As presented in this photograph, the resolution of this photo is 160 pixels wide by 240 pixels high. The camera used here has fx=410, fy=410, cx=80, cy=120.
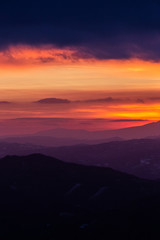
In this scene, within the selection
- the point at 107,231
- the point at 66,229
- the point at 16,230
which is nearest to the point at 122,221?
the point at 107,231

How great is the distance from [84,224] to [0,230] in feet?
109

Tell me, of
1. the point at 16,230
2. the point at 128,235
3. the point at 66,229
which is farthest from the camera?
the point at 16,230

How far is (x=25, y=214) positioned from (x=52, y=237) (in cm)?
4174

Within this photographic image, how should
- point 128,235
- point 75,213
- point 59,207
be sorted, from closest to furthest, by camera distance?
point 128,235
point 75,213
point 59,207

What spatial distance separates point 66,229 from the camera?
483 feet

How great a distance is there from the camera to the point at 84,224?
15150cm

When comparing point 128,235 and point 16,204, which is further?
point 16,204

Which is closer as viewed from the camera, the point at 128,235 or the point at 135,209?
the point at 128,235

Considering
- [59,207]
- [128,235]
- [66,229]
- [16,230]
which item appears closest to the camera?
[128,235]

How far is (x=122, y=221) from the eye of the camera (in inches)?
5886

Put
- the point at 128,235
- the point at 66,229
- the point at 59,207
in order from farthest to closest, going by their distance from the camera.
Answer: the point at 59,207, the point at 66,229, the point at 128,235

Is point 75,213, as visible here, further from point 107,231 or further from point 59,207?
point 107,231

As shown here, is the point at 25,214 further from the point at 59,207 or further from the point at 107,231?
the point at 107,231

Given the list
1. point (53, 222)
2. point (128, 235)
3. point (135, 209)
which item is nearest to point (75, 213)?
point (53, 222)
